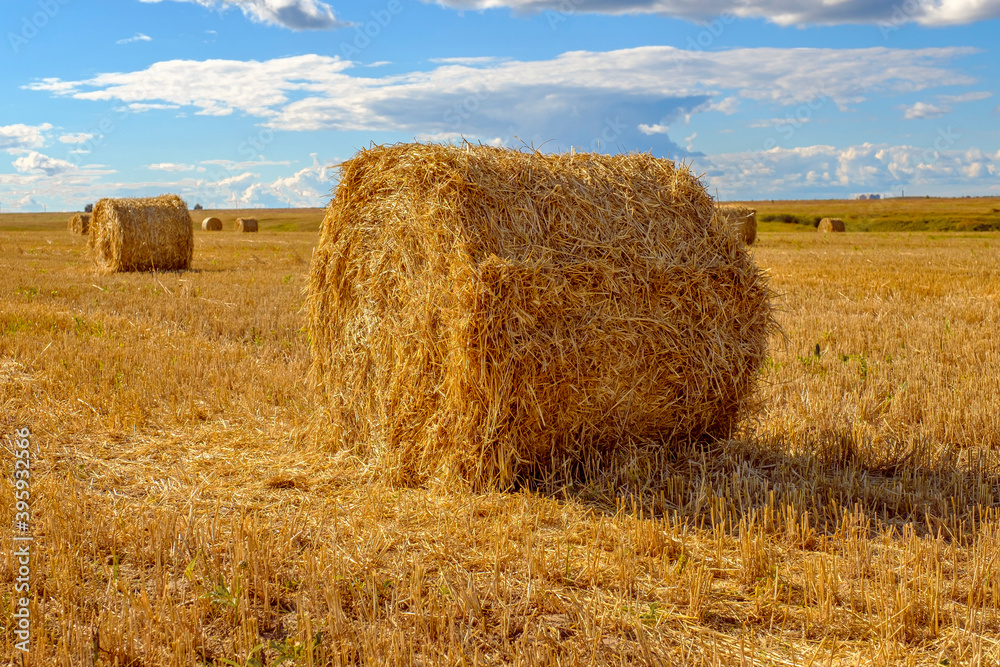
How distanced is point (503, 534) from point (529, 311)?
4.59 feet

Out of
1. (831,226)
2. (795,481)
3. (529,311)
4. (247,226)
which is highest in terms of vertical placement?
(247,226)

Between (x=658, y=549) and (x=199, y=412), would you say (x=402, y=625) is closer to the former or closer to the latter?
(x=658, y=549)

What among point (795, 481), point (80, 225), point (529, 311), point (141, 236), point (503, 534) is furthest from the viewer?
point (80, 225)

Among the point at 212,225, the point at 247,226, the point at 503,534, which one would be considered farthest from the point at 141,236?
the point at 212,225

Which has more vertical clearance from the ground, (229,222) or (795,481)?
(229,222)

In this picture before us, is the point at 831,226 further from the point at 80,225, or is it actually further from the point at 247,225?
the point at 80,225

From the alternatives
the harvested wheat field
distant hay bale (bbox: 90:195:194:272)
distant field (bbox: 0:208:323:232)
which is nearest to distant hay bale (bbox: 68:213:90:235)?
distant field (bbox: 0:208:323:232)

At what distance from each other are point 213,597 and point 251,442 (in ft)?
8.93

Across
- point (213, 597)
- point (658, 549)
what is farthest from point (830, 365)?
point (213, 597)

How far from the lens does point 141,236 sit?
18.5 metres

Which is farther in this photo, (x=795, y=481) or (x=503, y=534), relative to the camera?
(x=795, y=481)

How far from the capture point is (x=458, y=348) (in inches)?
192

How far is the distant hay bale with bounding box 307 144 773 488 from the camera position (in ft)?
16.1

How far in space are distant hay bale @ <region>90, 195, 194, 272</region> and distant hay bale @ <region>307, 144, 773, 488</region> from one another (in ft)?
47.3
